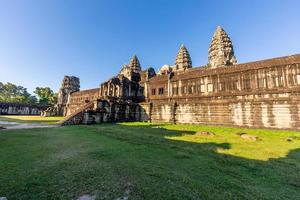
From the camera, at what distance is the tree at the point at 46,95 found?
67613 mm

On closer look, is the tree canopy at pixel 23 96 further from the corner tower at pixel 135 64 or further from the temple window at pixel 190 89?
the temple window at pixel 190 89

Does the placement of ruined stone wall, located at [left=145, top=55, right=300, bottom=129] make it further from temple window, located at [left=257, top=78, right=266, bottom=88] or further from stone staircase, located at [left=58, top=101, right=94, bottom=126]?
stone staircase, located at [left=58, top=101, right=94, bottom=126]

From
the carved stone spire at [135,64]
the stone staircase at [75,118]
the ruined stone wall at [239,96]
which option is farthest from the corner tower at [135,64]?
the stone staircase at [75,118]

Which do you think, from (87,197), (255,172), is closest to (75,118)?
(87,197)

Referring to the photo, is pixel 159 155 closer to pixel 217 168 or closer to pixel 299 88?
pixel 217 168

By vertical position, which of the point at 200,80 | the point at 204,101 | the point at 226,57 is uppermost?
the point at 226,57

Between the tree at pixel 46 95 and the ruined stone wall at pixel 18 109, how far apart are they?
38.3ft

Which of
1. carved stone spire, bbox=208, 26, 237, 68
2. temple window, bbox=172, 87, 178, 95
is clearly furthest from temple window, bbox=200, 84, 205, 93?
carved stone spire, bbox=208, 26, 237, 68

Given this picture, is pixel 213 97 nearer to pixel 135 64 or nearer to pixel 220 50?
pixel 220 50

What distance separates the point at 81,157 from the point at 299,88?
20.9 metres

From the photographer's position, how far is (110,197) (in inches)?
137

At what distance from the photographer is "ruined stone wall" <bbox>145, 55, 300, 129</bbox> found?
17.2 m

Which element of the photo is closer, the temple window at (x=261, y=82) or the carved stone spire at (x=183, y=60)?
the temple window at (x=261, y=82)

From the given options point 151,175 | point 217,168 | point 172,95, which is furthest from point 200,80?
point 151,175
